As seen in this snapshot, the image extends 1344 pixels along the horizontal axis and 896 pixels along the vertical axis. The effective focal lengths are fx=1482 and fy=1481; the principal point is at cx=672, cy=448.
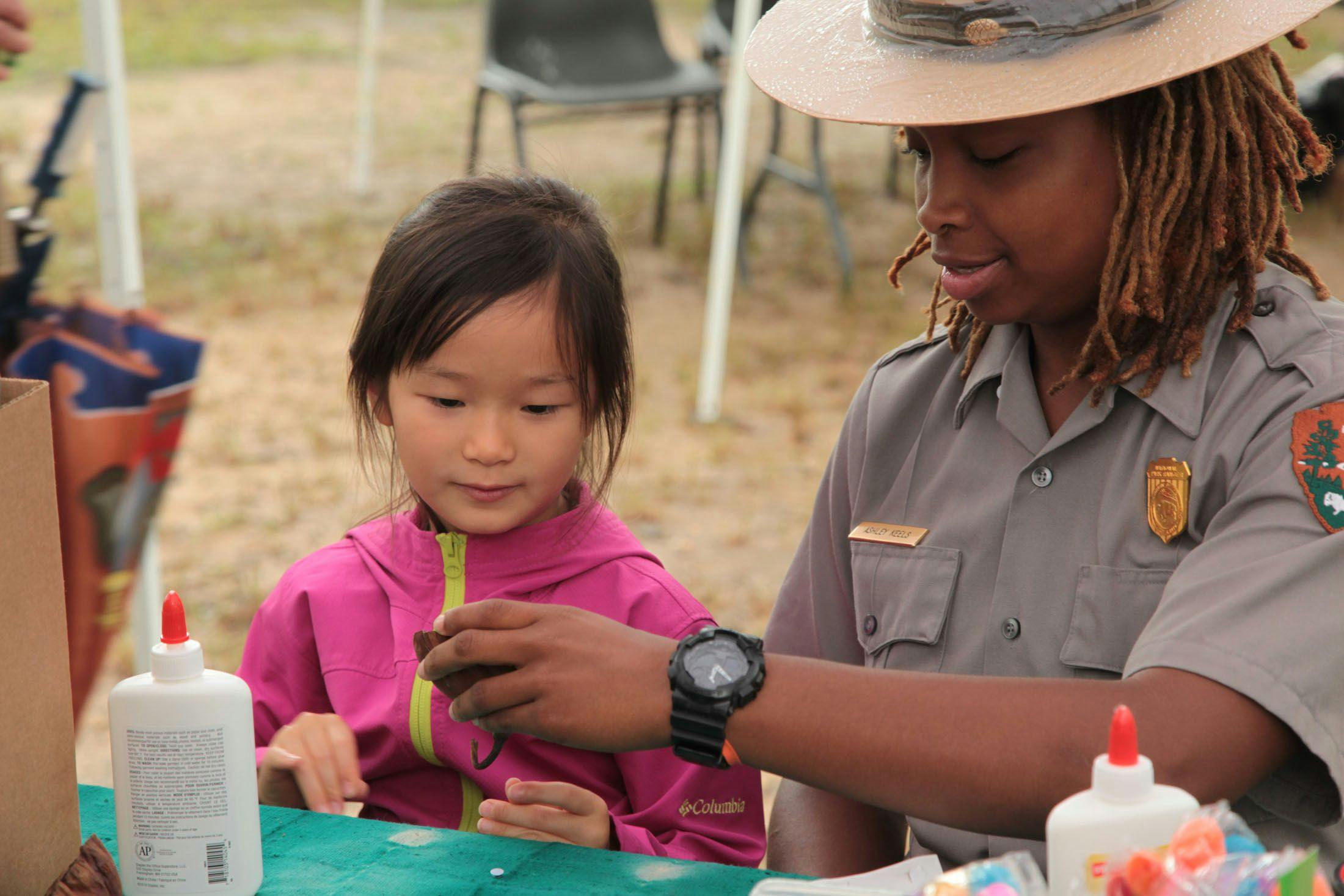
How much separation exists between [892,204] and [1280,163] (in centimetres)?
690

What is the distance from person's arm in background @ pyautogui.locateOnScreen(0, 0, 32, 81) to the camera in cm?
236

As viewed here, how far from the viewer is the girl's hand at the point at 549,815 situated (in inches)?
55.7

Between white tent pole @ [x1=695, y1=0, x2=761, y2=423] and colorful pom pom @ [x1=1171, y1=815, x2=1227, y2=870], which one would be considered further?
white tent pole @ [x1=695, y1=0, x2=761, y2=423]

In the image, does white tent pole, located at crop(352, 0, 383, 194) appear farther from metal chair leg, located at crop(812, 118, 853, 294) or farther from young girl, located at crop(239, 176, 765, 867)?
young girl, located at crop(239, 176, 765, 867)

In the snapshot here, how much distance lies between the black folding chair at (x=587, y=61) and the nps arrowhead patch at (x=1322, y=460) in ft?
18.2

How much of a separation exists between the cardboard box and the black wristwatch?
19.6 inches

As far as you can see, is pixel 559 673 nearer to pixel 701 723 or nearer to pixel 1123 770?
pixel 701 723

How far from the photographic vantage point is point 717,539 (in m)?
4.73

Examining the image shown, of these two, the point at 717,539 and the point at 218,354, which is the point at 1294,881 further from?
the point at 218,354

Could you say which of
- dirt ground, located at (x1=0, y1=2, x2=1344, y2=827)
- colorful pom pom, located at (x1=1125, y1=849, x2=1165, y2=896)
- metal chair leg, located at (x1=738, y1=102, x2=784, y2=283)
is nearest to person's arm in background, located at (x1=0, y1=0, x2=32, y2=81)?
dirt ground, located at (x1=0, y1=2, x2=1344, y2=827)

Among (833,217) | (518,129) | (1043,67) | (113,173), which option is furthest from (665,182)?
(1043,67)

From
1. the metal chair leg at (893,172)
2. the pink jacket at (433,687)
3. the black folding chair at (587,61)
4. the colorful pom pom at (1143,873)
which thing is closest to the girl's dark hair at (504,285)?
the pink jacket at (433,687)

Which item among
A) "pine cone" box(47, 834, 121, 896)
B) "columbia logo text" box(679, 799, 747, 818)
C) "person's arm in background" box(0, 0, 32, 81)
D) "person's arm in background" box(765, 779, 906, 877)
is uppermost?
"person's arm in background" box(0, 0, 32, 81)

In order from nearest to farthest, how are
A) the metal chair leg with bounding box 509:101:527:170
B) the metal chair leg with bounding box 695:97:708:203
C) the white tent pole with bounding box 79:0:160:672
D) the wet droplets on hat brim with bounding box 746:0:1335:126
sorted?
the wet droplets on hat brim with bounding box 746:0:1335:126 < the white tent pole with bounding box 79:0:160:672 < the metal chair leg with bounding box 509:101:527:170 < the metal chair leg with bounding box 695:97:708:203
